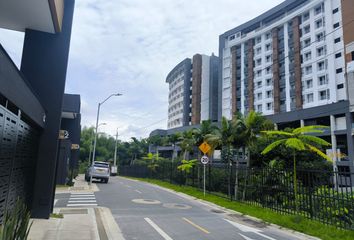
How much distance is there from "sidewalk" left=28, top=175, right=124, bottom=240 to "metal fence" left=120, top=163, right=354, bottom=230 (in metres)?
7.41

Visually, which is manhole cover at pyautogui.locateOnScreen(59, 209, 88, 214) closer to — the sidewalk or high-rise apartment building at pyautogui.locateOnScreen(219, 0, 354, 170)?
→ the sidewalk

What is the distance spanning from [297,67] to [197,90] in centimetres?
3465

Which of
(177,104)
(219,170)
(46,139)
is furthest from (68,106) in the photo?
(177,104)

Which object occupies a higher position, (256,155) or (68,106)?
(68,106)

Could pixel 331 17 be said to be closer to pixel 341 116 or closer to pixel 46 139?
pixel 341 116

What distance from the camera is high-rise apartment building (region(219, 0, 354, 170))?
38750 millimetres

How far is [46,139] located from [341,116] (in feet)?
121

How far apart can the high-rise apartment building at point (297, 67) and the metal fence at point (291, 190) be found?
20.9 m

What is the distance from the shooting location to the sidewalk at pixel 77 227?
26.9ft

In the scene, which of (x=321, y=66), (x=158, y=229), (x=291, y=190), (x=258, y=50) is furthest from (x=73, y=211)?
(x=258, y=50)

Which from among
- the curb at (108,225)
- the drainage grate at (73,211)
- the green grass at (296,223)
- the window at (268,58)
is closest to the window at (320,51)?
the window at (268,58)

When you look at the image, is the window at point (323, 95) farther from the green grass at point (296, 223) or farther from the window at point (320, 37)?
the green grass at point (296, 223)

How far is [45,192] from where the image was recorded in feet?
34.9

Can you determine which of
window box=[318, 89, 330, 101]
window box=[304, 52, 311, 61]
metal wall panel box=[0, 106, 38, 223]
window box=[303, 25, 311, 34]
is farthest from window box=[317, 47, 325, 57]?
metal wall panel box=[0, 106, 38, 223]
